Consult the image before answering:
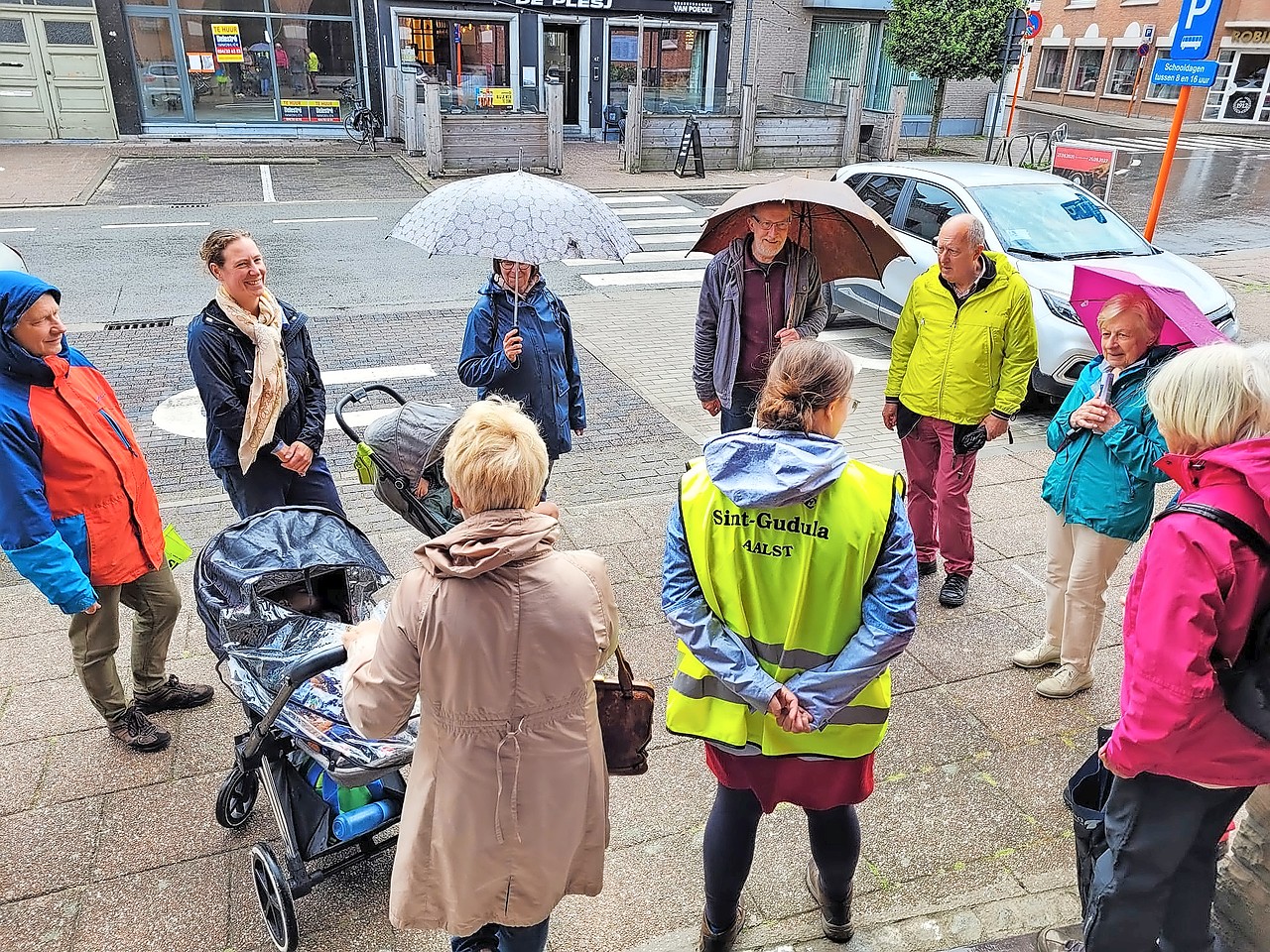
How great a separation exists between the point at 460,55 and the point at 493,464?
23.9m

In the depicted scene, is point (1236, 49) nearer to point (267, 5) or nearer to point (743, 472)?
point (267, 5)

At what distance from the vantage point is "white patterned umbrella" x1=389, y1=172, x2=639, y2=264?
13.3 ft

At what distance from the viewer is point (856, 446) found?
733 centimetres

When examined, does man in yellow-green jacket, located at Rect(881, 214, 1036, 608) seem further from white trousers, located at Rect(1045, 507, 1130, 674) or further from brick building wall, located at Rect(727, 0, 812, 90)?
brick building wall, located at Rect(727, 0, 812, 90)

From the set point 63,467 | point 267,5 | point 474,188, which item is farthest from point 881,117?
point 63,467

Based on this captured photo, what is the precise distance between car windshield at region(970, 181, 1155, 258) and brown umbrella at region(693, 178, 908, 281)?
4.09 m

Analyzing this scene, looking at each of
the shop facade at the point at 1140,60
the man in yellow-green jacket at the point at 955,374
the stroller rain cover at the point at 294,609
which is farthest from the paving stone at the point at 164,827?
the shop facade at the point at 1140,60

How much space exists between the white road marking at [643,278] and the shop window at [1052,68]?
119 feet

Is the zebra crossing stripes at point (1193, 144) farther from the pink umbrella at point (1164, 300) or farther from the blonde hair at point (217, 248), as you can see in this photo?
the blonde hair at point (217, 248)

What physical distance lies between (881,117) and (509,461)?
2136 cm

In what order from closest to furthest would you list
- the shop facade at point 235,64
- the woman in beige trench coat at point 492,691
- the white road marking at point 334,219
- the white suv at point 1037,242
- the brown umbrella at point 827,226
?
the woman in beige trench coat at point 492,691
the brown umbrella at point 827,226
the white suv at point 1037,242
the white road marking at point 334,219
the shop facade at point 235,64

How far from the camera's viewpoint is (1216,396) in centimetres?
236

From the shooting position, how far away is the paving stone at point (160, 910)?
9.82 ft

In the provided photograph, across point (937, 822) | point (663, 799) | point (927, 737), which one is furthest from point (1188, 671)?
point (663, 799)
